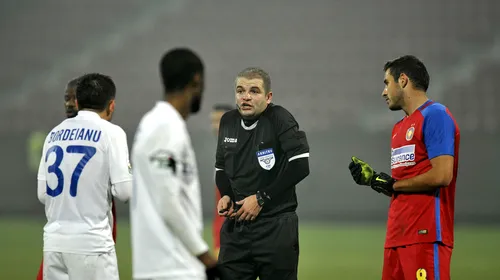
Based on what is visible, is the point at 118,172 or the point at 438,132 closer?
the point at 118,172

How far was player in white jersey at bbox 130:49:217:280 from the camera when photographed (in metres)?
3.49

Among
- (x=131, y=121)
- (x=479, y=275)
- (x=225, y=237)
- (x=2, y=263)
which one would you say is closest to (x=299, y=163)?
(x=225, y=237)

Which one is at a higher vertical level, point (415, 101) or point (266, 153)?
point (415, 101)

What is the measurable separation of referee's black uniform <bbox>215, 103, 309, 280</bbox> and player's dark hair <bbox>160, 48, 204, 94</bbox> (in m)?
1.80

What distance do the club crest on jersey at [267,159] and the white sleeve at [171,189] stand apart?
197 cm

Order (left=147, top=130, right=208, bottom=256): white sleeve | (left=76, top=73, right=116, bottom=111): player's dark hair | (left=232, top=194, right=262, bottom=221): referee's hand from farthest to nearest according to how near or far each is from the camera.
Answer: (left=232, top=194, right=262, bottom=221): referee's hand < (left=76, top=73, right=116, bottom=111): player's dark hair < (left=147, top=130, right=208, bottom=256): white sleeve

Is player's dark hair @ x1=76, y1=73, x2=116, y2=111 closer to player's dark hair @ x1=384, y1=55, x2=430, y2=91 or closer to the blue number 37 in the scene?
the blue number 37

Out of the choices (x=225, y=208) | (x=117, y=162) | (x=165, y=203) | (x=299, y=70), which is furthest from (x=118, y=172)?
(x=299, y=70)

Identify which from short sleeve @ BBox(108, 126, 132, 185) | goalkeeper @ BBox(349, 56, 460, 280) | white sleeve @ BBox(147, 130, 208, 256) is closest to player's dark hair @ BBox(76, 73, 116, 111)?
short sleeve @ BBox(108, 126, 132, 185)

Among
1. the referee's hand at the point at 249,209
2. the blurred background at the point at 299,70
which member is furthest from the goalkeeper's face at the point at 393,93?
the blurred background at the point at 299,70

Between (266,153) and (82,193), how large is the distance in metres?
1.41

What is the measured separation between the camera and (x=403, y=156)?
517cm

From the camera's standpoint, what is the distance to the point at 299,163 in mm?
5348

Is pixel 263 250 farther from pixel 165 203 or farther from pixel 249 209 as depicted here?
pixel 165 203
